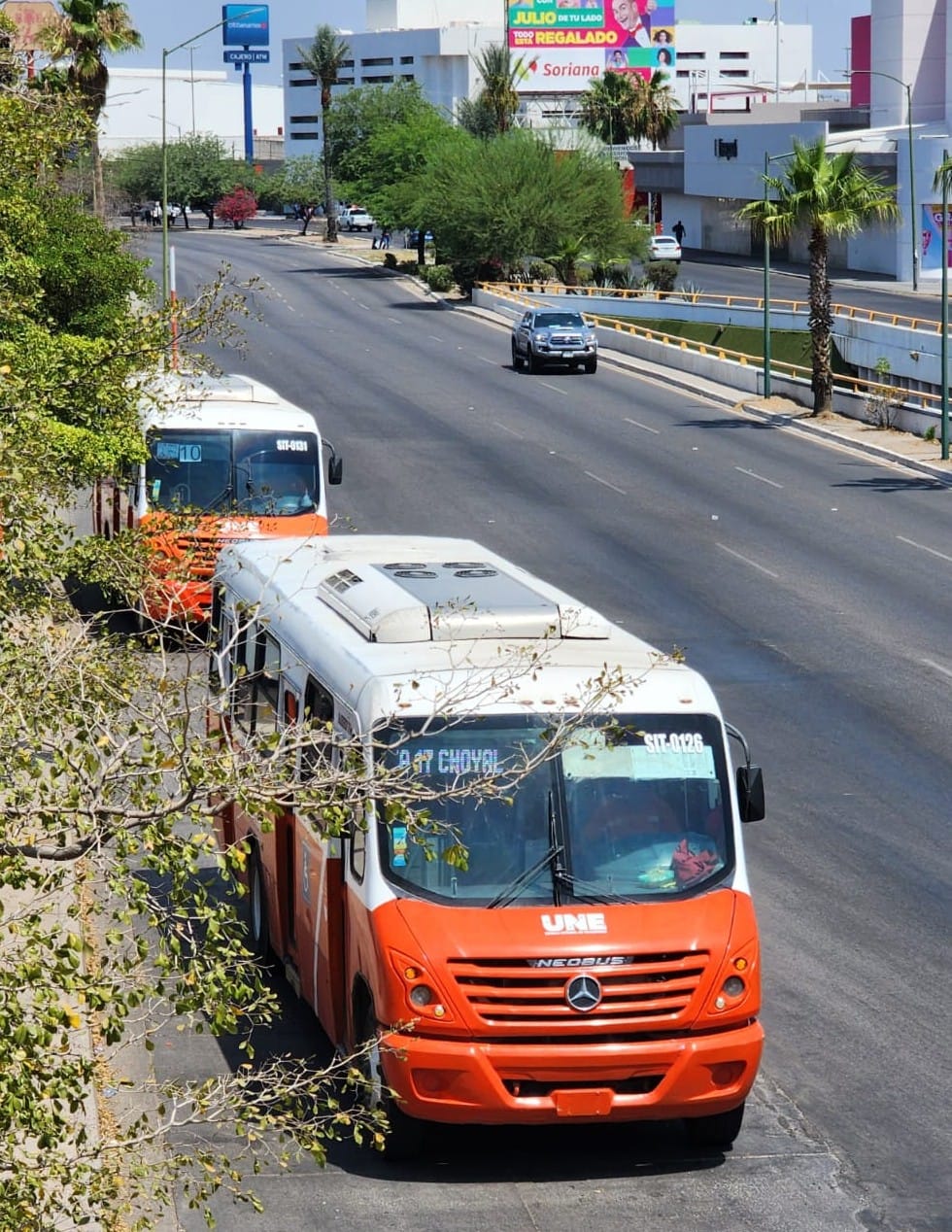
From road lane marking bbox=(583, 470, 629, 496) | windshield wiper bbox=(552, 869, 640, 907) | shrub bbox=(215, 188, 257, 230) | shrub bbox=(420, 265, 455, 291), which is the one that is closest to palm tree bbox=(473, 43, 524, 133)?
shrub bbox=(420, 265, 455, 291)

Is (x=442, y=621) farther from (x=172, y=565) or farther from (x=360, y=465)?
(x=360, y=465)

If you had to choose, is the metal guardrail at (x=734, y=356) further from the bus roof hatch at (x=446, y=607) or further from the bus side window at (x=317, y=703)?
the bus side window at (x=317, y=703)

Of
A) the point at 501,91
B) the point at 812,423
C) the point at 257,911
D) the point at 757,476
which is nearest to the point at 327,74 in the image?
the point at 501,91

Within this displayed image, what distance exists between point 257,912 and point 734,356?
162 feet

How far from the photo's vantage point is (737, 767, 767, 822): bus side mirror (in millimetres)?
11273

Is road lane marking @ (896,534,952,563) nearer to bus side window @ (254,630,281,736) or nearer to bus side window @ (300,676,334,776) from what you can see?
bus side window @ (254,630,281,736)

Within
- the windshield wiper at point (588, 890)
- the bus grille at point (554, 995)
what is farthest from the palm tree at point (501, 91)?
the bus grille at point (554, 995)

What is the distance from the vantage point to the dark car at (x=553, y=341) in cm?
5938

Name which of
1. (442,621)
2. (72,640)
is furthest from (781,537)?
(72,640)

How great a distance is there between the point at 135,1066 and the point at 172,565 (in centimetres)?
388

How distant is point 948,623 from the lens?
26.9m

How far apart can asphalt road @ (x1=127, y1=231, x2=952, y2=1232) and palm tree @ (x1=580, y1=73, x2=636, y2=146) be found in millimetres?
70237

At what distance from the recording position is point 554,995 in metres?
10.3

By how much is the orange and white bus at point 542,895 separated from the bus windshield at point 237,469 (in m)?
14.0
